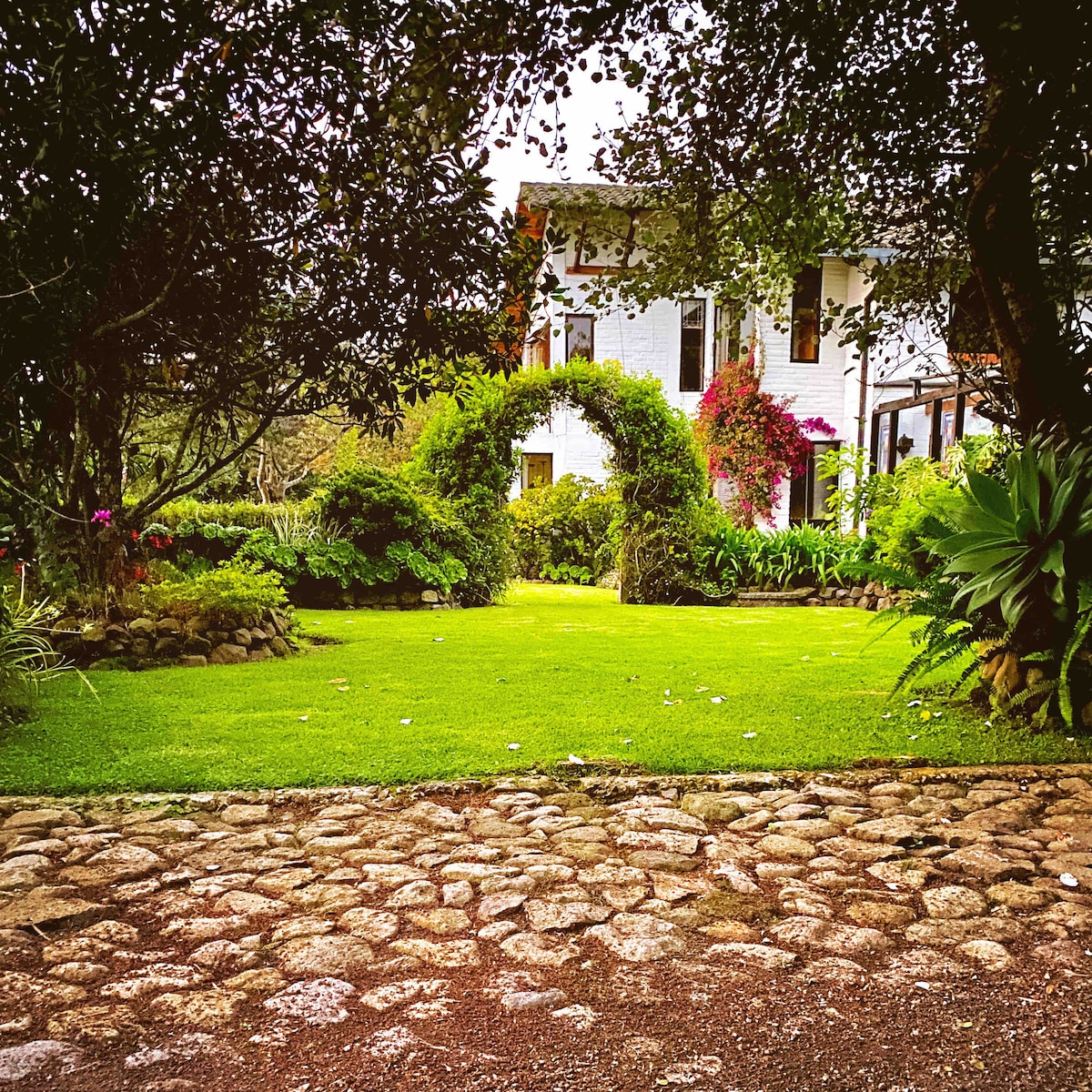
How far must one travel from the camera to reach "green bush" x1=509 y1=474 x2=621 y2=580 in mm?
15578

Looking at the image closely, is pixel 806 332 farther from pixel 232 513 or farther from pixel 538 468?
pixel 232 513

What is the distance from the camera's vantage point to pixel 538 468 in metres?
18.3

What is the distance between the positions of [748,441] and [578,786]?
13478 millimetres

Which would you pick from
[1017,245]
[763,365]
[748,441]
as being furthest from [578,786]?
[763,365]

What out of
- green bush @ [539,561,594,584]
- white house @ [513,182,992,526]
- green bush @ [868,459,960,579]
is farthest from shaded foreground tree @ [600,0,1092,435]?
white house @ [513,182,992,526]

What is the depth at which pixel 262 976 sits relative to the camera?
2143 millimetres

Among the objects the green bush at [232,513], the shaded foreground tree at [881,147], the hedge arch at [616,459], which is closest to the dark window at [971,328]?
the shaded foreground tree at [881,147]

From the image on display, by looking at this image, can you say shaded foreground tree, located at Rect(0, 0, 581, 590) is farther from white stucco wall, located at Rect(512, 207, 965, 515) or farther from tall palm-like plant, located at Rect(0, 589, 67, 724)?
white stucco wall, located at Rect(512, 207, 965, 515)

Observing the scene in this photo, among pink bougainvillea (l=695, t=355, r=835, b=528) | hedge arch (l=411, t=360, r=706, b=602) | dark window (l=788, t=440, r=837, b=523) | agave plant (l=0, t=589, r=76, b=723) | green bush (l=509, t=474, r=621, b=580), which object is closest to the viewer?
agave plant (l=0, t=589, r=76, b=723)

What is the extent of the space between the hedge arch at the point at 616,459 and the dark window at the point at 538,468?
601 centimetres

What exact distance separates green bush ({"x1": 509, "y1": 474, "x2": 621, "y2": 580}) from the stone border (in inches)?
454

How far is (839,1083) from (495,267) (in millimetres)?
2566

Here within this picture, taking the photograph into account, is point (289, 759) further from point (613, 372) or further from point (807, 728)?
point (613, 372)

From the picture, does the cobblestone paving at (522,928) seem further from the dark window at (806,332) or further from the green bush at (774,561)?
the dark window at (806,332)
